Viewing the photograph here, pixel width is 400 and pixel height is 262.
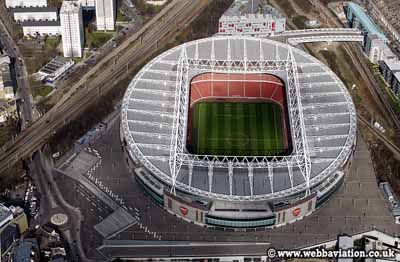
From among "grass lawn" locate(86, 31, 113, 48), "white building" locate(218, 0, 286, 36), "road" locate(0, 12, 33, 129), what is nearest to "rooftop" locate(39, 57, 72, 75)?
"road" locate(0, 12, 33, 129)

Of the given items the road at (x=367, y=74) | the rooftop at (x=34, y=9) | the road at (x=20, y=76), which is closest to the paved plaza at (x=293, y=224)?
the road at (x=367, y=74)

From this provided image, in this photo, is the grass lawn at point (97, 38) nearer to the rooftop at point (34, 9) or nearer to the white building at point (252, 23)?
the rooftop at point (34, 9)

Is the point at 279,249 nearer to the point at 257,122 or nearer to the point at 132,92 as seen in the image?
the point at 257,122

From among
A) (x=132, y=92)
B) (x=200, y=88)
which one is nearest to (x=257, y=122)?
(x=200, y=88)

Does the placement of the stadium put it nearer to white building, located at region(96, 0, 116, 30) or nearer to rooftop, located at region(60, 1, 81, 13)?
rooftop, located at region(60, 1, 81, 13)

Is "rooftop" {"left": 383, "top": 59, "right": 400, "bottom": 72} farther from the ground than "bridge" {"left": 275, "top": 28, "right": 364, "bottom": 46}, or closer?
closer

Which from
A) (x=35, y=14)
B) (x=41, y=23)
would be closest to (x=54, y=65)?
(x=41, y=23)
